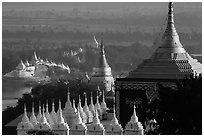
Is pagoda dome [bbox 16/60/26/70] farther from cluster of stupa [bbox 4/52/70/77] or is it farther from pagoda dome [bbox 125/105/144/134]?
pagoda dome [bbox 125/105/144/134]

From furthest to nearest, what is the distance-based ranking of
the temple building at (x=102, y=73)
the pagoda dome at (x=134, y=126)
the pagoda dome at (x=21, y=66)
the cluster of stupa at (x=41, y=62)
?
the cluster of stupa at (x=41, y=62) < the pagoda dome at (x=21, y=66) < the temple building at (x=102, y=73) < the pagoda dome at (x=134, y=126)

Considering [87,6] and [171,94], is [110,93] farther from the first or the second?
[171,94]

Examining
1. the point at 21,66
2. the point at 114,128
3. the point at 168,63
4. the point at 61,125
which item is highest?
the point at 21,66

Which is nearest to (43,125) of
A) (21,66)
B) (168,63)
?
(168,63)

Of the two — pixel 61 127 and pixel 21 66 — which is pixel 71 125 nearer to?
pixel 61 127

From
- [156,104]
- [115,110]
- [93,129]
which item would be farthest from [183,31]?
[156,104]

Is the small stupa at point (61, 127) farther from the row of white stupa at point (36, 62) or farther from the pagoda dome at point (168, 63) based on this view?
the row of white stupa at point (36, 62)

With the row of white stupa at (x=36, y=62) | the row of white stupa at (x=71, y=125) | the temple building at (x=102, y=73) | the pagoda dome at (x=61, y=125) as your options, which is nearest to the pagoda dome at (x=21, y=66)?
the row of white stupa at (x=36, y=62)

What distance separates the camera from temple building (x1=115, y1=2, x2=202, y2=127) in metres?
36.4

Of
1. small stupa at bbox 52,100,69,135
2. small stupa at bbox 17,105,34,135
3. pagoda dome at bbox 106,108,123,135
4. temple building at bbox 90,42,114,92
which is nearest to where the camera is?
pagoda dome at bbox 106,108,123,135

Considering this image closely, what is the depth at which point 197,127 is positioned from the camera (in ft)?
80.8

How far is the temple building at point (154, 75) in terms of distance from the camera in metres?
36.4

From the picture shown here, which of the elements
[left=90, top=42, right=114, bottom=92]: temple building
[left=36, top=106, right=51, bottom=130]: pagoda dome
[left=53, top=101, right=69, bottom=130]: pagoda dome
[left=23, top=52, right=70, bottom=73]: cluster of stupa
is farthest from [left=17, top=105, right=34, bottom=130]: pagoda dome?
[left=23, top=52, right=70, bottom=73]: cluster of stupa

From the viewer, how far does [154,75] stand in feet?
124
